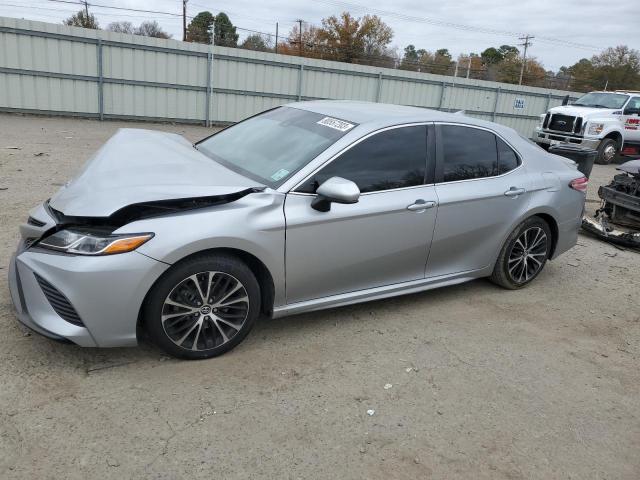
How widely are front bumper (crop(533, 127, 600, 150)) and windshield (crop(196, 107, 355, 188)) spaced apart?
13.7 meters

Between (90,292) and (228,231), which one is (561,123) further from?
(90,292)

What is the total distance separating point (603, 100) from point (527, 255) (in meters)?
14.2

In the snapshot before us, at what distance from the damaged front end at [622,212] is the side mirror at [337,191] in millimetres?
4906

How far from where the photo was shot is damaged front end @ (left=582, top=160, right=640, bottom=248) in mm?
6758

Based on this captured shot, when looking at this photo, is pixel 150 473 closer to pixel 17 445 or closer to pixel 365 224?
pixel 17 445

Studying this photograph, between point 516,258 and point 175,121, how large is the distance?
13290 millimetres

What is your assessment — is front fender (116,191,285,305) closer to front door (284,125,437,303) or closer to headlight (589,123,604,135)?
front door (284,125,437,303)

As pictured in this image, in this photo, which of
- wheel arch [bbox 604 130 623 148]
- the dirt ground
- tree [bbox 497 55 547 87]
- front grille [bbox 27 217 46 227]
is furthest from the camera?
tree [bbox 497 55 547 87]

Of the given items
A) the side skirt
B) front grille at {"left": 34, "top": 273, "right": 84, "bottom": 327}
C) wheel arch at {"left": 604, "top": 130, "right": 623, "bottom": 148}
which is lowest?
the side skirt

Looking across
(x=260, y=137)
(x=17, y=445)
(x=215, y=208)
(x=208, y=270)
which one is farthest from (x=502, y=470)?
(x=260, y=137)

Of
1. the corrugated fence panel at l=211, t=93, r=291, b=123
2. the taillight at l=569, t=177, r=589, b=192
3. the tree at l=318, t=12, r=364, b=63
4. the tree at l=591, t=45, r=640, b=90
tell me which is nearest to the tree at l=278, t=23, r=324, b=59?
the tree at l=318, t=12, r=364, b=63

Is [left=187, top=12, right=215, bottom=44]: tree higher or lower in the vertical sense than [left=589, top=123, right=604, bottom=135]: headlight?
higher

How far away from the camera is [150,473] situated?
2.47 meters

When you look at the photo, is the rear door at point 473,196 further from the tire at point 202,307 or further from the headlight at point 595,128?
the headlight at point 595,128
